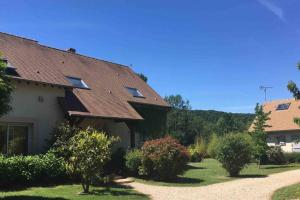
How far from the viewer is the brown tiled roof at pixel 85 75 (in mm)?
22953

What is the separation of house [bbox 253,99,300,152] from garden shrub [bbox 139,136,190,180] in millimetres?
27789

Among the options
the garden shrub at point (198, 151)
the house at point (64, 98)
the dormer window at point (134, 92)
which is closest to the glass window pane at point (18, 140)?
the house at point (64, 98)

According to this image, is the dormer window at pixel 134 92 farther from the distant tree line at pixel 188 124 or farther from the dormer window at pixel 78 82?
the distant tree line at pixel 188 124

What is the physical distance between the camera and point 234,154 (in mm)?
23984

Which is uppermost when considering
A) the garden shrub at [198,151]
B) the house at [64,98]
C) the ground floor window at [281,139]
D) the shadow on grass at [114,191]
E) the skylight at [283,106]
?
the skylight at [283,106]

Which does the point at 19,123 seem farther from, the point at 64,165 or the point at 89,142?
the point at 89,142

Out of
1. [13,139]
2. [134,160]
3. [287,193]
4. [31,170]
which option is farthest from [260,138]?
[31,170]

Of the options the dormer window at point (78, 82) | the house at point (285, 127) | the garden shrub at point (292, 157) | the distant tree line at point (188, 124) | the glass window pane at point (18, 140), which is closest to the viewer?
the glass window pane at point (18, 140)

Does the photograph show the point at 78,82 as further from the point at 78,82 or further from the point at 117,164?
the point at 117,164

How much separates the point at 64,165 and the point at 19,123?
3713 mm

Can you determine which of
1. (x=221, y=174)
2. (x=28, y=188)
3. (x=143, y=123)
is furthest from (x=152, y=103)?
(x=28, y=188)

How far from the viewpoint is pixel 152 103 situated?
3062 centimetres

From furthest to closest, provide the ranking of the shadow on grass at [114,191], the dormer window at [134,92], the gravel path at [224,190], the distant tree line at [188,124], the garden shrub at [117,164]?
the distant tree line at [188,124]
the dormer window at [134,92]
the garden shrub at [117,164]
the shadow on grass at [114,191]
the gravel path at [224,190]

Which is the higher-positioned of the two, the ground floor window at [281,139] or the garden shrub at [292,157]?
the ground floor window at [281,139]
